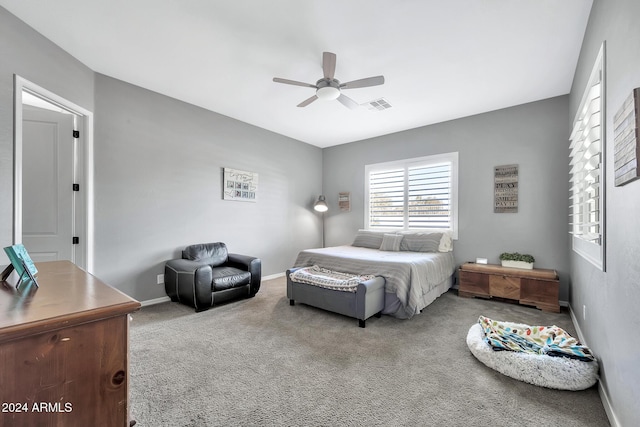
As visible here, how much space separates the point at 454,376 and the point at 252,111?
4.11 m

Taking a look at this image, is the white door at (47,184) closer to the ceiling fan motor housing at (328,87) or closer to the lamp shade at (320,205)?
the ceiling fan motor housing at (328,87)

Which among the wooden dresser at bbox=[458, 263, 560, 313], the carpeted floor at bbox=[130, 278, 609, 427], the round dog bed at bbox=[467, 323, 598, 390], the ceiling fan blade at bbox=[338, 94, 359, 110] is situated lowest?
the carpeted floor at bbox=[130, 278, 609, 427]

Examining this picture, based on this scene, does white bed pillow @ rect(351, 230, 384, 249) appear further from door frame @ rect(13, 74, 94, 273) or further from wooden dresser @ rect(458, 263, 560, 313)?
door frame @ rect(13, 74, 94, 273)

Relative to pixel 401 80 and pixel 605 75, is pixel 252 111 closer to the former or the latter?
pixel 401 80

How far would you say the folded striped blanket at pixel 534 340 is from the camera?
211 cm

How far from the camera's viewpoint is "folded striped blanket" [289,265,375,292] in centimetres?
312

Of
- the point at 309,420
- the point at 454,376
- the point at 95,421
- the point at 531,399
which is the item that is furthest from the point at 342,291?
the point at 95,421

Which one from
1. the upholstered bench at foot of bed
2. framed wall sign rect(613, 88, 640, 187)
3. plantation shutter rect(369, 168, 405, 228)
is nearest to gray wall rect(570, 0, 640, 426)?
framed wall sign rect(613, 88, 640, 187)

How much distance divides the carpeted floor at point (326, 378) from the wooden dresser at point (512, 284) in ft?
1.12

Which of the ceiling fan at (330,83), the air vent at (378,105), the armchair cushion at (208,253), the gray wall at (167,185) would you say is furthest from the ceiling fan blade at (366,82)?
the armchair cushion at (208,253)

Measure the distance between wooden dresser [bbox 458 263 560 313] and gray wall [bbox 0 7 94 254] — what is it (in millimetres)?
5072

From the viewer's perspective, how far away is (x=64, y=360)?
2.37ft

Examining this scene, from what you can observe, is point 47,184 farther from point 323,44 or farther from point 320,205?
point 320,205

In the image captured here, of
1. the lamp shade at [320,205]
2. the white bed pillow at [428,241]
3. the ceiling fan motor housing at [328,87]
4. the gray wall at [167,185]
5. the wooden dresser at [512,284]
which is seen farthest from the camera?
the lamp shade at [320,205]
